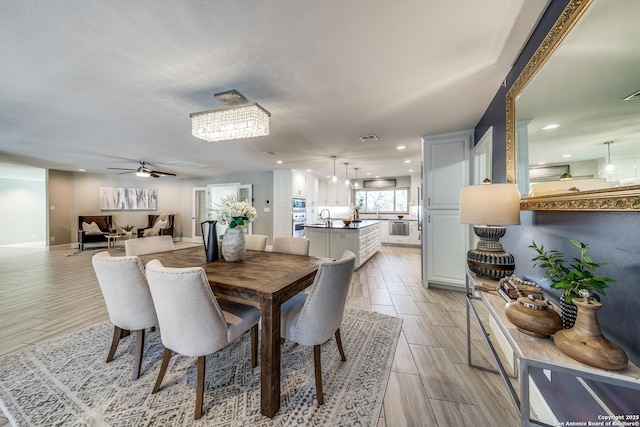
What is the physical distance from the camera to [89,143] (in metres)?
3.93

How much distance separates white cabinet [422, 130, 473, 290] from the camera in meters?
3.35

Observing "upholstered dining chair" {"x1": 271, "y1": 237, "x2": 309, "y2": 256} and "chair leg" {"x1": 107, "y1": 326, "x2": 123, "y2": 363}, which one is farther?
"upholstered dining chair" {"x1": 271, "y1": 237, "x2": 309, "y2": 256}

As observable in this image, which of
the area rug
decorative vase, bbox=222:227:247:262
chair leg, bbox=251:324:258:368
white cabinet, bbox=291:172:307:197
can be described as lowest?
the area rug

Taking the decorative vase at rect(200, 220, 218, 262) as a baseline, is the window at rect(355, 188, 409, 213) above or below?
above

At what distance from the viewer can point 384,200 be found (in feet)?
26.7

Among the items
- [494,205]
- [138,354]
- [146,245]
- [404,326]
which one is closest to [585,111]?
[494,205]

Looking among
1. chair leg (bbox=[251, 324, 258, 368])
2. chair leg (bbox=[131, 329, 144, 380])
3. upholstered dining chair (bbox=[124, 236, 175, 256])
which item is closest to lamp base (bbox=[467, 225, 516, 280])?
chair leg (bbox=[251, 324, 258, 368])

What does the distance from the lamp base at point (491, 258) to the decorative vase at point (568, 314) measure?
2.19 ft

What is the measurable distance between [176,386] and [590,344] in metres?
2.21

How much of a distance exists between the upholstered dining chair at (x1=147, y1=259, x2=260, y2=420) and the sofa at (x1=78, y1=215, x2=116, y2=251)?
7.65 m

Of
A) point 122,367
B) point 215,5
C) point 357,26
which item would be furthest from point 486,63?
point 122,367

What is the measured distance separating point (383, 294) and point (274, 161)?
12.6ft

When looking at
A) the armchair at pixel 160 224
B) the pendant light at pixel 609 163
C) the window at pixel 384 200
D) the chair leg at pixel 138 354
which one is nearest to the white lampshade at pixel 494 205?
the pendant light at pixel 609 163

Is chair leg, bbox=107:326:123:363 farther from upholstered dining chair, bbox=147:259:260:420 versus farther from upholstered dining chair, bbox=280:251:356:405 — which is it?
upholstered dining chair, bbox=280:251:356:405
